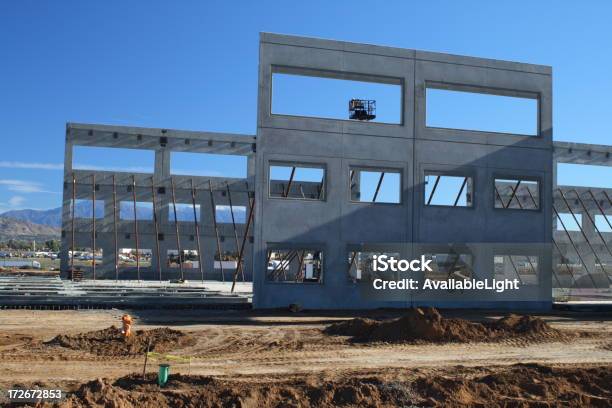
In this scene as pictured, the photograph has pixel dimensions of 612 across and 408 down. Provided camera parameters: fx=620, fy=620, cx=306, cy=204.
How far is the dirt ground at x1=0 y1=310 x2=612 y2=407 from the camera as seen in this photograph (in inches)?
401

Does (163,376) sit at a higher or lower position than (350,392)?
higher

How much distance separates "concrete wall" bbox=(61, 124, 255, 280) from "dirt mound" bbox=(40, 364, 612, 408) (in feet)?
114

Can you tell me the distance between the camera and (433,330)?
1733 cm

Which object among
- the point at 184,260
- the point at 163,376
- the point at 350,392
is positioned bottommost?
the point at 350,392

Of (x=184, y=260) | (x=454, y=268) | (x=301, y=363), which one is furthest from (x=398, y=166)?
(x=184, y=260)

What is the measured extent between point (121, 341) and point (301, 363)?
4.93 metres

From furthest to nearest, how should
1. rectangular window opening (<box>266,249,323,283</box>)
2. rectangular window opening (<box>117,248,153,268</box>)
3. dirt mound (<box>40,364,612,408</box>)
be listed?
rectangular window opening (<box>117,248,153,268</box>)
rectangular window opening (<box>266,249,323,283</box>)
dirt mound (<box>40,364,612,408</box>)

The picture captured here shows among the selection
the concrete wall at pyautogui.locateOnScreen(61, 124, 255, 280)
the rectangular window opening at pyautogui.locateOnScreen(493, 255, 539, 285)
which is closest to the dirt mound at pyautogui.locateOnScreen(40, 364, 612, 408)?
the rectangular window opening at pyautogui.locateOnScreen(493, 255, 539, 285)

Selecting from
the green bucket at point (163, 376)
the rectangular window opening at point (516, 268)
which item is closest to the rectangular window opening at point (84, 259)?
the rectangular window opening at point (516, 268)

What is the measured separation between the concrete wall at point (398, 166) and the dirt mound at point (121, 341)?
796 centimetres

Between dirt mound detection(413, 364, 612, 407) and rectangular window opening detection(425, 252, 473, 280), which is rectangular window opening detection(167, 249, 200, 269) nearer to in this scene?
rectangular window opening detection(425, 252, 473, 280)

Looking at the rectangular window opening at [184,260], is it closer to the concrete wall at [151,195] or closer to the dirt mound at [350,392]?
the concrete wall at [151,195]

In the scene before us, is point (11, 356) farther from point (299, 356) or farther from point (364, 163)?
point (364, 163)

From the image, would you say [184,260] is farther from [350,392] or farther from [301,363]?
[350,392]
